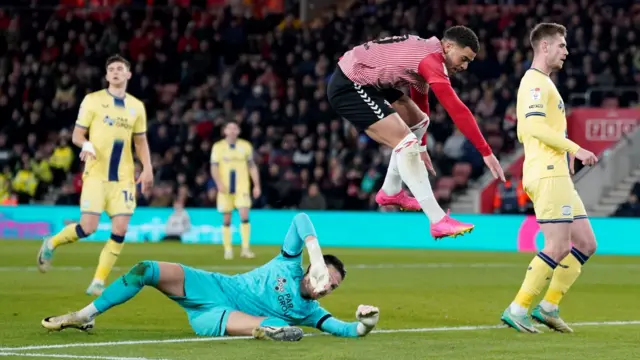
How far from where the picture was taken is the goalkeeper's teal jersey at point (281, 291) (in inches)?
Answer: 363

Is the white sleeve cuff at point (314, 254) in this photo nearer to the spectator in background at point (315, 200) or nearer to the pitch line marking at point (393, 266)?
the pitch line marking at point (393, 266)

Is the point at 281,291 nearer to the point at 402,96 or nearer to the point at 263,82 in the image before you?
the point at 402,96

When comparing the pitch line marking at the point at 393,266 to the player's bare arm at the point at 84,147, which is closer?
the player's bare arm at the point at 84,147

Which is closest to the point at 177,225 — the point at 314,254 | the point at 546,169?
the point at 546,169

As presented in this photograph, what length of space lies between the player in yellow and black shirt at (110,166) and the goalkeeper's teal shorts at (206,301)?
13.3ft

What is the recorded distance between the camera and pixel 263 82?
102 feet

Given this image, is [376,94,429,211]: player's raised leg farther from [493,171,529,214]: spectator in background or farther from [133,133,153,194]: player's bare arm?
[493,171,529,214]: spectator in background

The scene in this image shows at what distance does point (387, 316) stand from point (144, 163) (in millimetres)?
3599

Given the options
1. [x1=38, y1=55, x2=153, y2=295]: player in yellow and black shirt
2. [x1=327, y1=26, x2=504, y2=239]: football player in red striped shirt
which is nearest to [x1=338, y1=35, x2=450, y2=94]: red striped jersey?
[x1=327, y1=26, x2=504, y2=239]: football player in red striped shirt

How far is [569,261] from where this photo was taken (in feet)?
34.6

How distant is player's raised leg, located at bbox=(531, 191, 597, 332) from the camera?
33.8ft

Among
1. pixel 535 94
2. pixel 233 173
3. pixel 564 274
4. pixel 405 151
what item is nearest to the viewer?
pixel 405 151

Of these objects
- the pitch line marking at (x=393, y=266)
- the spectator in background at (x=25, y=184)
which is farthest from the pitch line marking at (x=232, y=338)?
the spectator in background at (x=25, y=184)

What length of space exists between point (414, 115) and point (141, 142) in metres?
4.47
